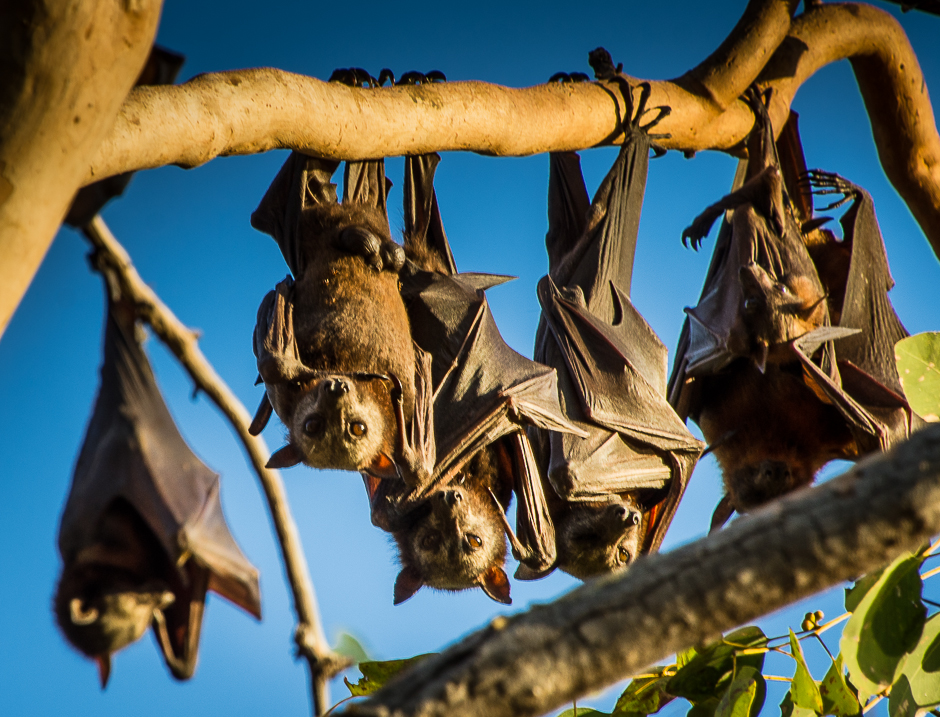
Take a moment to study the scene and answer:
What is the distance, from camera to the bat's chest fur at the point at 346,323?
11.2ft

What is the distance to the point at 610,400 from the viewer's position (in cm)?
421

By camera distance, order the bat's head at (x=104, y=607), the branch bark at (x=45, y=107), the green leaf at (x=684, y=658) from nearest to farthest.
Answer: the branch bark at (x=45, y=107), the green leaf at (x=684, y=658), the bat's head at (x=104, y=607)

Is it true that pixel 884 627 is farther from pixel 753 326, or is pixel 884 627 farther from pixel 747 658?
pixel 753 326

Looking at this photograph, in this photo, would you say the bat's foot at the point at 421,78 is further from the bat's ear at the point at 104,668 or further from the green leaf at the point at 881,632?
the bat's ear at the point at 104,668

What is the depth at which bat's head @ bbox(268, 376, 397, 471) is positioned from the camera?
3.29m

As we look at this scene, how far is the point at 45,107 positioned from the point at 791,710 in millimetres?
2248

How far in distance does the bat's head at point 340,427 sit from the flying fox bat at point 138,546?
142cm

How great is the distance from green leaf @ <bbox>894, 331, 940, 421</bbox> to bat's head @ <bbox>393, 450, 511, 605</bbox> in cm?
213

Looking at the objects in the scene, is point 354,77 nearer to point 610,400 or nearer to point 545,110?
point 545,110

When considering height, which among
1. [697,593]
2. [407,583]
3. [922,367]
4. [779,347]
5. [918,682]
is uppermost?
[779,347]

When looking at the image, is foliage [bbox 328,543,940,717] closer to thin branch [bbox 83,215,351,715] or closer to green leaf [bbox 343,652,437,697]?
green leaf [bbox 343,652,437,697]

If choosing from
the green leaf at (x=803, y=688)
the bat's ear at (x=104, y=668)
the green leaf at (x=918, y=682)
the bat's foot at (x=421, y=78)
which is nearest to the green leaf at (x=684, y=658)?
the green leaf at (x=803, y=688)

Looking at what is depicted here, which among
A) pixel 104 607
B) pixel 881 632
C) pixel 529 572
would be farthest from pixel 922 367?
pixel 104 607

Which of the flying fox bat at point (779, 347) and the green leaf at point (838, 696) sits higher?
the flying fox bat at point (779, 347)
